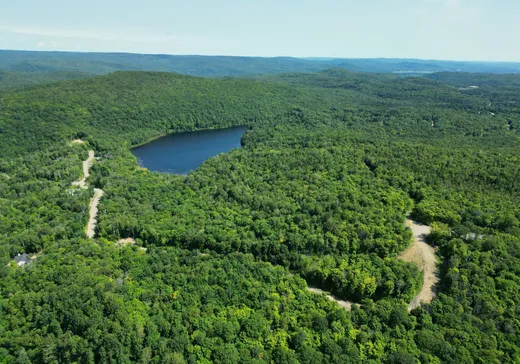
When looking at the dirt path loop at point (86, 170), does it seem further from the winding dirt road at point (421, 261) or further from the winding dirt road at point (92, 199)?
the winding dirt road at point (421, 261)

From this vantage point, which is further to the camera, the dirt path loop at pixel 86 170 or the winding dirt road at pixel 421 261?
the dirt path loop at pixel 86 170

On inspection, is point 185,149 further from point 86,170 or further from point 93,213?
point 93,213

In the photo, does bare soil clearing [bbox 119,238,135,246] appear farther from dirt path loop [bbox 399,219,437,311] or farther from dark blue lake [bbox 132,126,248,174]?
dirt path loop [bbox 399,219,437,311]

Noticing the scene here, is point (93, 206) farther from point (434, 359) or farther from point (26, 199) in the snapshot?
point (434, 359)

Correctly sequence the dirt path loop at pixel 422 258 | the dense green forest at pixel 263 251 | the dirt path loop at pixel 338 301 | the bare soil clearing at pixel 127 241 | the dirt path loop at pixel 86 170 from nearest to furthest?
the dense green forest at pixel 263 251 < the dirt path loop at pixel 338 301 < the dirt path loop at pixel 422 258 < the bare soil clearing at pixel 127 241 < the dirt path loop at pixel 86 170

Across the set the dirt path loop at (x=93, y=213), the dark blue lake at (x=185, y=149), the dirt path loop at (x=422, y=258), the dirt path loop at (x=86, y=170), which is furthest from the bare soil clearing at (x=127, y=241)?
the dirt path loop at (x=422, y=258)

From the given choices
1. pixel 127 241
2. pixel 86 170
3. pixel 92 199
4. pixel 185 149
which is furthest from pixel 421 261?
pixel 185 149

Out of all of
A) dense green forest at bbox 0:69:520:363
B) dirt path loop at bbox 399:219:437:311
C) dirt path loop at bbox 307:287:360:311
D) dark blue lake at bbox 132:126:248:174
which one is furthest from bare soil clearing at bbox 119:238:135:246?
dirt path loop at bbox 399:219:437:311
